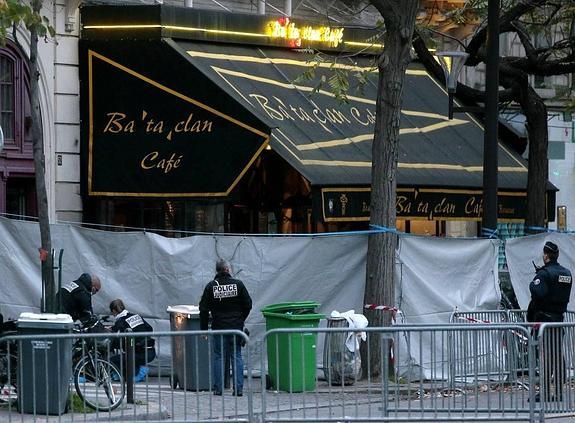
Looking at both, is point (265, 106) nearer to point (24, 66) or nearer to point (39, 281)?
point (24, 66)

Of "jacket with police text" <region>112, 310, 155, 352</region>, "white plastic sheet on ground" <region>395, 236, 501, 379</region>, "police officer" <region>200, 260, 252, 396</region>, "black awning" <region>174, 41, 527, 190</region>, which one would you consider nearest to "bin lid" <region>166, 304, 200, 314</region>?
"jacket with police text" <region>112, 310, 155, 352</region>

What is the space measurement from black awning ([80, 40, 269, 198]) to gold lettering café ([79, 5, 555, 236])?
0.02 metres

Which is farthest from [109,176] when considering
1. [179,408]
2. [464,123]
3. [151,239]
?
[179,408]

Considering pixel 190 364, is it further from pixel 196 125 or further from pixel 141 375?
pixel 196 125

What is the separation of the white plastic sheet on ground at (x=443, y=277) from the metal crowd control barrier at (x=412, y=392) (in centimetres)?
532

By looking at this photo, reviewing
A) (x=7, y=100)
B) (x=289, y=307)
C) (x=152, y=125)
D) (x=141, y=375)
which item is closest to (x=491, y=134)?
(x=289, y=307)

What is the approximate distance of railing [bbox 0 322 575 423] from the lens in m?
11.8

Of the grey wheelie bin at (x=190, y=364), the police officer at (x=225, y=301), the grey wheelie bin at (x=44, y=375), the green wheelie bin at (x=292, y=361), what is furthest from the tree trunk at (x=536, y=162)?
the grey wheelie bin at (x=44, y=375)

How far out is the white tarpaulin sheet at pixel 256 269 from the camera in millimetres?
17516

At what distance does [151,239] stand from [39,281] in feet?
5.07

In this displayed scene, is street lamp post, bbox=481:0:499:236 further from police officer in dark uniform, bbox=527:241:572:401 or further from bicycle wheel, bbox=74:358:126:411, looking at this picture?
bicycle wheel, bbox=74:358:126:411

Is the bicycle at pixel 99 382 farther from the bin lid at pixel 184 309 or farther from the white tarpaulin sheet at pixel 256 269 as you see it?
the white tarpaulin sheet at pixel 256 269

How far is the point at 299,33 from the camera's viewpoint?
77.9ft

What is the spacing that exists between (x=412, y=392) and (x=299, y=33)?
1278 cm
